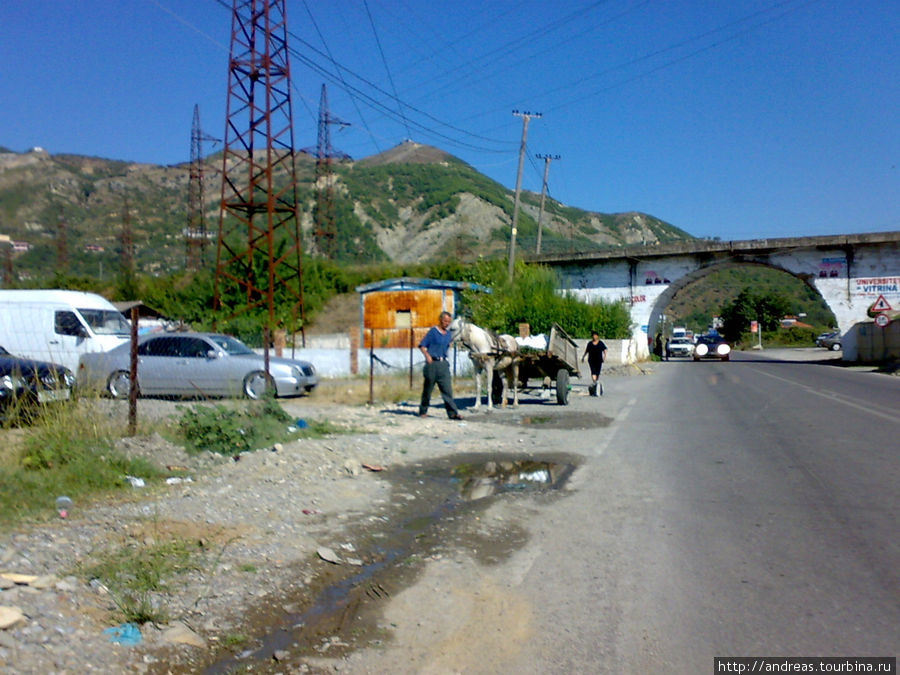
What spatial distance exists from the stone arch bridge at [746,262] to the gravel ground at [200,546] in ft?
121

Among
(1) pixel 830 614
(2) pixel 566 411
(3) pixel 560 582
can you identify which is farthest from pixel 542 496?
(2) pixel 566 411

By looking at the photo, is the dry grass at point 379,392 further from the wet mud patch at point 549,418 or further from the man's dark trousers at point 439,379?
the man's dark trousers at point 439,379

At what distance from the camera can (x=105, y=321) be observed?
762 inches

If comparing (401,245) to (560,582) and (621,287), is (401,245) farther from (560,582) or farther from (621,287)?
(560,582)

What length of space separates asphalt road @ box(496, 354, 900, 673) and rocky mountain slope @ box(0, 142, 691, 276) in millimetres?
32056

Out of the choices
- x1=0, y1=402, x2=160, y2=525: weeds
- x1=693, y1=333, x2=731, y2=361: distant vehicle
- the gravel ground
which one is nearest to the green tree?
x1=693, y1=333, x2=731, y2=361: distant vehicle

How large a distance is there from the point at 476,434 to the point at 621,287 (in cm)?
3869

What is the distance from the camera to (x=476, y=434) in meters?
12.6

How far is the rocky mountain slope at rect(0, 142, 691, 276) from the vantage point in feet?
177

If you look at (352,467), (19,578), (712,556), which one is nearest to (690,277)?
(352,467)

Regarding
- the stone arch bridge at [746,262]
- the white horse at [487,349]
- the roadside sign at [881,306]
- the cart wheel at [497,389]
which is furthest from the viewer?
the stone arch bridge at [746,262]

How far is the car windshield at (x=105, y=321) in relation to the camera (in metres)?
18.9

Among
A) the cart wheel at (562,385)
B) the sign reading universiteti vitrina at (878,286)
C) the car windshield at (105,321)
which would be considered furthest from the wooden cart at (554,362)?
the sign reading universiteti vitrina at (878,286)

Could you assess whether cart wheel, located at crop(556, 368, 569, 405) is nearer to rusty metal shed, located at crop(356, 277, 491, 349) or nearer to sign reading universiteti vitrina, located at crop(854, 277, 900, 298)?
rusty metal shed, located at crop(356, 277, 491, 349)
